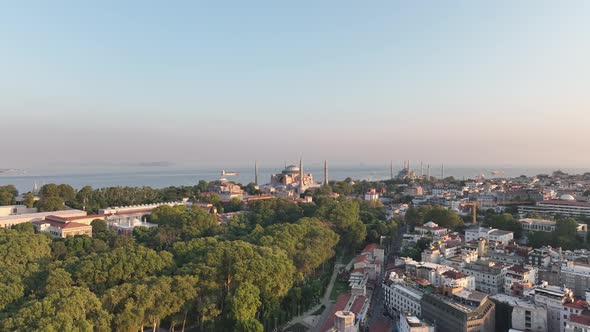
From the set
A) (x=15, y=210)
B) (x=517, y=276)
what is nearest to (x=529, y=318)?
(x=517, y=276)

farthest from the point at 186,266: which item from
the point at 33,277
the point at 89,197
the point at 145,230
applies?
the point at 89,197

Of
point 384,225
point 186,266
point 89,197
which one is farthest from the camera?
point 89,197

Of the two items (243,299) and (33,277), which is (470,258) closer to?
(243,299)

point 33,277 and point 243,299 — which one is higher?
point 33,277

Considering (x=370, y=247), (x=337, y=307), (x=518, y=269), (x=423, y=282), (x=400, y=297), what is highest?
(x=518, y=269)

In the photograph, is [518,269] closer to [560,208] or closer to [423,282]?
[423,282]

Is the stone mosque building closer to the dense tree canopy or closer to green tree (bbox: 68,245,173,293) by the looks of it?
the dense tree canopy

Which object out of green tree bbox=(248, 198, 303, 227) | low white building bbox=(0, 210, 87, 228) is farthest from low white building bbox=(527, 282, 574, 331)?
low white building bbox=(0, 210, 87, 228)
